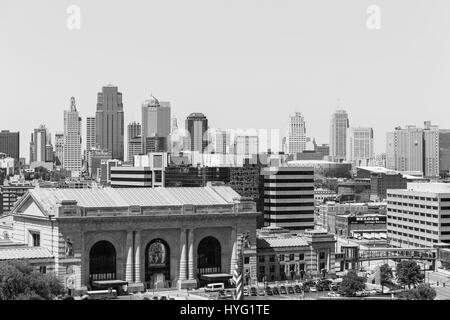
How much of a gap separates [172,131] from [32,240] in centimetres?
9198

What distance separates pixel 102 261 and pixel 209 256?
5.89 meters

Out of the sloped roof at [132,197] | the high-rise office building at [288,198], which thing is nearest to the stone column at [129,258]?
the sloped roof at [132,197]

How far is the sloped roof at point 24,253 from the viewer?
4816cm

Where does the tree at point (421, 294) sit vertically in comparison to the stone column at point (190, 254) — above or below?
below

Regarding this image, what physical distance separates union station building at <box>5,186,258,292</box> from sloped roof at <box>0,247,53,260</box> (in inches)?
4.1

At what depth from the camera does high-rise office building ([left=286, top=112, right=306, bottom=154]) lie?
364 feet

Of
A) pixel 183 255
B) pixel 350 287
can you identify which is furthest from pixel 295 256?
pixel 350 287

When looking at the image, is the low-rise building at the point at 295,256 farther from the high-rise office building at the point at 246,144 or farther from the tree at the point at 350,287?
the high-rise office building at the point at 246,144

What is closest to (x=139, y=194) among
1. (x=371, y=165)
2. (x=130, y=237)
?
(x=130, y=237)

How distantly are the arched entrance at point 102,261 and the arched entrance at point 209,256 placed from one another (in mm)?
4736

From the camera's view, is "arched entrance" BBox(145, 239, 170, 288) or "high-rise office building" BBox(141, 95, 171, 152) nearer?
"arched entrance" BBox(145, 239, 170, 288)

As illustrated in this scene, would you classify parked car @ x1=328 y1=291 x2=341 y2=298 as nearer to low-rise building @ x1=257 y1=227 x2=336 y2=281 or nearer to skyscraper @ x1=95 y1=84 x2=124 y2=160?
low-rise building @ x1=257 y1=227 x2=336 y2=281

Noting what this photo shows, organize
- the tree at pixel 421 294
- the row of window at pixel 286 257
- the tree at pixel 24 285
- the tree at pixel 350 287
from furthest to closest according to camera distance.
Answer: the row of window at pixel 286 257
the tree at pixel 350 287
the tree at pixel 421 294
the tree at pixel 24 285

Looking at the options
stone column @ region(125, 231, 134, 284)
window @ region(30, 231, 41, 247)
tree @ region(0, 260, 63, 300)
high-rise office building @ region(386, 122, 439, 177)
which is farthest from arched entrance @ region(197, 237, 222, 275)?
high-rise office building @ region(386, 122, 439, 177)
